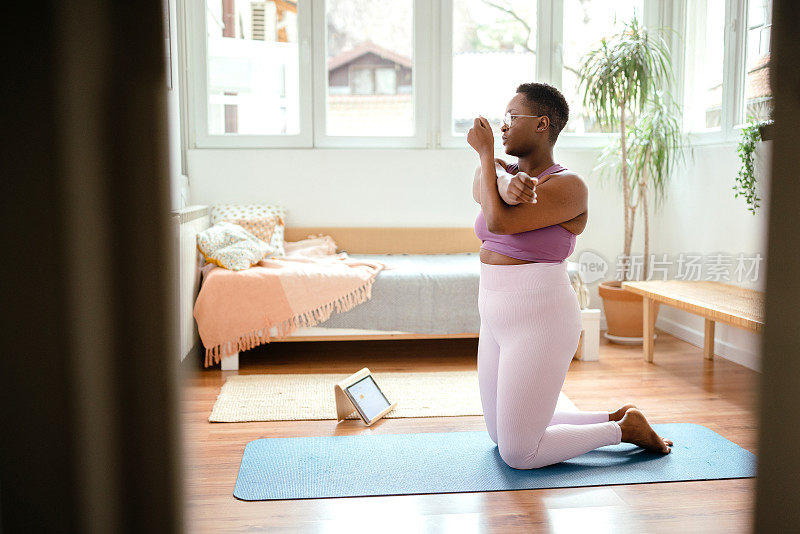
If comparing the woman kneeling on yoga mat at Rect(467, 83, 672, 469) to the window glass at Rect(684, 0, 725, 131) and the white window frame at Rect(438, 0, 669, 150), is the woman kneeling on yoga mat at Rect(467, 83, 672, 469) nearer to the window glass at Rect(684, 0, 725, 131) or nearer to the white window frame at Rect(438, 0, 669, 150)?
the window glass at Rect(684, 0, 725, 131)

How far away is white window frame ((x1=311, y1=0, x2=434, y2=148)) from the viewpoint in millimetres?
4406

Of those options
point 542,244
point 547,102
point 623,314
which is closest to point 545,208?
point 542,244

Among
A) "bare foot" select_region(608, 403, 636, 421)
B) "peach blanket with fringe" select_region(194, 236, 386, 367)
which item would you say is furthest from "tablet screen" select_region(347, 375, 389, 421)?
"bare foot" select_region(608, 403, 636, 421)

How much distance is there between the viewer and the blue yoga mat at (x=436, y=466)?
2098 mm

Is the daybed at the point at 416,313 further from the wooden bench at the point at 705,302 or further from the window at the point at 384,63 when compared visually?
the window at the point at 384,63

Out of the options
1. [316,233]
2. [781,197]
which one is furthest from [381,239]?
[781,197]

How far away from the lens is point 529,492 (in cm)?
206

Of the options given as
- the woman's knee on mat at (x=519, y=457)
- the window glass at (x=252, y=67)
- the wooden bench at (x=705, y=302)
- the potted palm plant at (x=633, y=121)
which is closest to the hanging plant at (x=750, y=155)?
the wooden bench at (x=705, y=302)

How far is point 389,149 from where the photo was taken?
14.9 ft

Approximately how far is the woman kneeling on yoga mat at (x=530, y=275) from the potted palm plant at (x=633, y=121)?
2.00 metres

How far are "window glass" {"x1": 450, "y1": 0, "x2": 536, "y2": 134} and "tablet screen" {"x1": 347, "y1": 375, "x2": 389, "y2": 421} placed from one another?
2.26 meters

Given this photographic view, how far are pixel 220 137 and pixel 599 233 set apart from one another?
2.53 metres

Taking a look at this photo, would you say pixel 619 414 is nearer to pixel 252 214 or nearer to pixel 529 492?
pixel 529 492

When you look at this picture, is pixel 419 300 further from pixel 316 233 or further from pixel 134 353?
pixel 134 353
